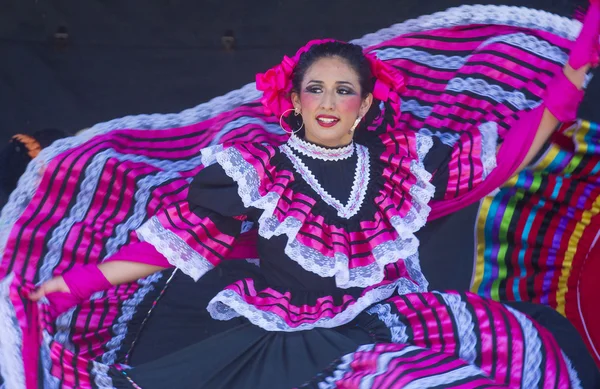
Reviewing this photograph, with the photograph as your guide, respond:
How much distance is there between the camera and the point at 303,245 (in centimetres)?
238

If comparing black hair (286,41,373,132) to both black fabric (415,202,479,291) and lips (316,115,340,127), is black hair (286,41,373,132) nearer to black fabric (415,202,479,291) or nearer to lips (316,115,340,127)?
lips (316,115,340,127)

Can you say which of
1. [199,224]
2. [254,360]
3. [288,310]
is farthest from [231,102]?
[254,360]

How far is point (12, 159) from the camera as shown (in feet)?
8.73

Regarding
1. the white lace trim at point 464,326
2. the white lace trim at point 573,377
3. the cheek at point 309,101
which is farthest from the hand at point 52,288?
the white lace trim at point 573,377

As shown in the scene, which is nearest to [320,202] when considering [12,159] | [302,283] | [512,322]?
[302,283]

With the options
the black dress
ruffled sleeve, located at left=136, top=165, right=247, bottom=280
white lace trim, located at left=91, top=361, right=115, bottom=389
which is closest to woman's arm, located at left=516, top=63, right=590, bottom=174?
the black dress

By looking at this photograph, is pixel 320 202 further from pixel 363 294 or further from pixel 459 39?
pixel 459 39

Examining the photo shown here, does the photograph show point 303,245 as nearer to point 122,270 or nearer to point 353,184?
point 353,184

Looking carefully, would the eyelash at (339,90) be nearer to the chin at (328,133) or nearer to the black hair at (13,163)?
the chin at (328,133)

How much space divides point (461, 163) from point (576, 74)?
0.39m

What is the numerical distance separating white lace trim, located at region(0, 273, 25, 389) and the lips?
92 centimetres

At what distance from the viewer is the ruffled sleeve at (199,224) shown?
2361 millimetres

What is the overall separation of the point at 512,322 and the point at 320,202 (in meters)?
0.58

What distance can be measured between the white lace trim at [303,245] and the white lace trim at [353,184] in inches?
4.3
